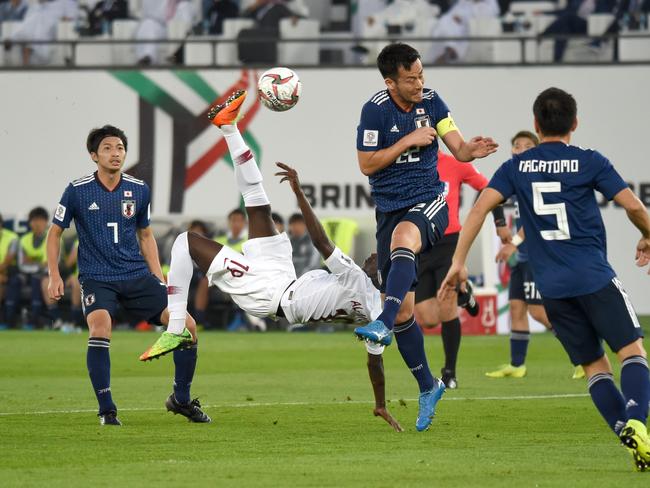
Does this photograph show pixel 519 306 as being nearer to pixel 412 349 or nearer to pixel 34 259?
pixel 412 349

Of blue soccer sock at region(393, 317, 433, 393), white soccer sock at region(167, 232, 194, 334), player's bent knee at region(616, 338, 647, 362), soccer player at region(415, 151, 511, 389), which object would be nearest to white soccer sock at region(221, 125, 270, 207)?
white soccer sock at region(167, 232, 194, 334)

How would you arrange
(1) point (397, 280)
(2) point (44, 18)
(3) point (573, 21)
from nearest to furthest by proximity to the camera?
(1) point (397, 280) < (3) point (573, 21) < (2) point (44, 18)

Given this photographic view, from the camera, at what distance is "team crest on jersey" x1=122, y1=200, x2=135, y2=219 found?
34.8 ft

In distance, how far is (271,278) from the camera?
387 inches

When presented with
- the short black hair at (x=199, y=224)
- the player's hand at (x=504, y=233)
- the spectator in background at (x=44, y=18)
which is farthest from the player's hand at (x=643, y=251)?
the spectator in background at (x=44, y=18)

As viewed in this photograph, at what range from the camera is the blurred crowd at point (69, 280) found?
2352 cm

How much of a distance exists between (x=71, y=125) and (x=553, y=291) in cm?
1876

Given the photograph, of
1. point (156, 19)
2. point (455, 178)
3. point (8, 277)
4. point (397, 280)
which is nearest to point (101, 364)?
point (397, 280)

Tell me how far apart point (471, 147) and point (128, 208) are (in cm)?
281

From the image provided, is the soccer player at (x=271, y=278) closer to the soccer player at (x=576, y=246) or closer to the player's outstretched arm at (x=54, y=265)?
the player's outstretched arm at (x=54, y=265)

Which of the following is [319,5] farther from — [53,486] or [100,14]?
[53,486]

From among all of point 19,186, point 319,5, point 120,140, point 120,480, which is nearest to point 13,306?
point 19,186

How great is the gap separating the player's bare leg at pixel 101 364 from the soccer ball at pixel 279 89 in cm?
204

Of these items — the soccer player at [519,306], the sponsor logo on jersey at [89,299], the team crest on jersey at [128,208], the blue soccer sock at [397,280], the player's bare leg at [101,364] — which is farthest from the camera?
the soccer player at [519,306]
